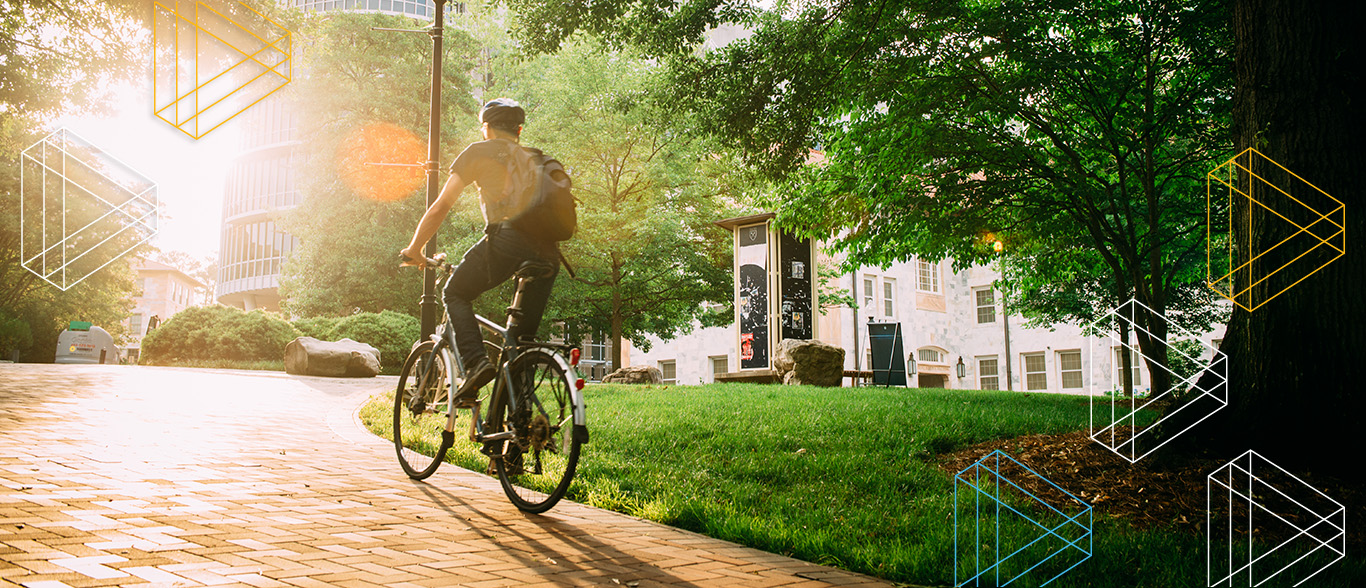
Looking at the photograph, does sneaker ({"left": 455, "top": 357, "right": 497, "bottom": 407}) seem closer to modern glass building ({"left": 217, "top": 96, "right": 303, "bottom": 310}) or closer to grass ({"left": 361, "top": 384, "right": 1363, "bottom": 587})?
grass ({"left": 361, "top": 384, "right": 1363, "bottom": 587})

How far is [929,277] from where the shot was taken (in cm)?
3953

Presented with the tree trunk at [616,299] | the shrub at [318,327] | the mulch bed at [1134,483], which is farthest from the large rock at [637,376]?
the mulch bed at [1134,483]

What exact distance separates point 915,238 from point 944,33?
3.71 meters

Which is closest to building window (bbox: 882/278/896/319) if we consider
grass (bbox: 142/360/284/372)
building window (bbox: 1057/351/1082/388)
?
building window (bbox: 1057/351/1082/388)

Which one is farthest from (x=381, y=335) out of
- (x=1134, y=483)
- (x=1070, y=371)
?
(x=1070, y=371)

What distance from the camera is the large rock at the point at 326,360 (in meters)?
16.9

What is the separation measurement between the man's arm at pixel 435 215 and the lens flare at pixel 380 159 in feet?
78.2

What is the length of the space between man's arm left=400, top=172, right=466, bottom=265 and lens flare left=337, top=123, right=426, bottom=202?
23846mm

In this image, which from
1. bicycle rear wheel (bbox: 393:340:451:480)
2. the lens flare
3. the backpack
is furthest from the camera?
the lens flare

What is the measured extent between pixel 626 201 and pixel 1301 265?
20.5m

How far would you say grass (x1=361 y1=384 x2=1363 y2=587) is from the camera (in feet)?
11.4

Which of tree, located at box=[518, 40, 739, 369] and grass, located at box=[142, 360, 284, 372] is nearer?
grass, located at box=[142, 360, 284, 372]
